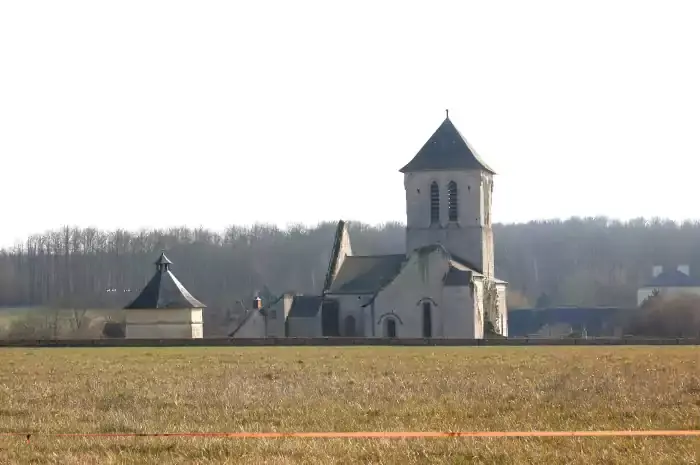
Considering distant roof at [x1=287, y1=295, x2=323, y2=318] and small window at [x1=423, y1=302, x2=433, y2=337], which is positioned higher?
distant roof at [x1=287, y1=295, x2=323, y2=318]

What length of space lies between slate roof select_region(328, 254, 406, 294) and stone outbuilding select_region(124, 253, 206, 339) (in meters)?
10.1

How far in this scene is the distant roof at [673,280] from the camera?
10631 centimetres

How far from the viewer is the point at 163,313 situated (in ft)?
250

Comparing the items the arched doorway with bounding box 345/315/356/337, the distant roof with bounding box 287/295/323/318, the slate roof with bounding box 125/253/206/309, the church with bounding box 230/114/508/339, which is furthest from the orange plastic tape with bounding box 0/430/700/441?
the slate roof with bounding box 125/253/206/309

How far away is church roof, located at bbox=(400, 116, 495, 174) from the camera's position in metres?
69.5

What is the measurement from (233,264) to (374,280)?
213 feet

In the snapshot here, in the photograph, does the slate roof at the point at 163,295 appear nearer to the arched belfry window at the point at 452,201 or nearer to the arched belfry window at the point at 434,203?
the arched belfry window at the point at 434,203

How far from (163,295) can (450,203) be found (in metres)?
19.2

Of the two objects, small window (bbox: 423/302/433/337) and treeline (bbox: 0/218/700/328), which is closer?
small window (bbox: 423/302/433/337)

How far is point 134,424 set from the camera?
55.1 ft

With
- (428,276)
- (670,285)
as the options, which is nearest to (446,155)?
(428,276)

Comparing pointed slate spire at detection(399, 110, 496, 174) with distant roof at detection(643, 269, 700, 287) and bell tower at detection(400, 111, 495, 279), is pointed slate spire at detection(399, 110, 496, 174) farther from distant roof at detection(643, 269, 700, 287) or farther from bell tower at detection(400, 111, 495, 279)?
distant roof at detection(643, 269, 700, 287)

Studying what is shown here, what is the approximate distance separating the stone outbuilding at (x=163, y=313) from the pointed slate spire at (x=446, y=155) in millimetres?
16512

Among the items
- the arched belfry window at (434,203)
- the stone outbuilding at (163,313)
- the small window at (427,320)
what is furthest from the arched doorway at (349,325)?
the stone outbuilding at (163,313)
